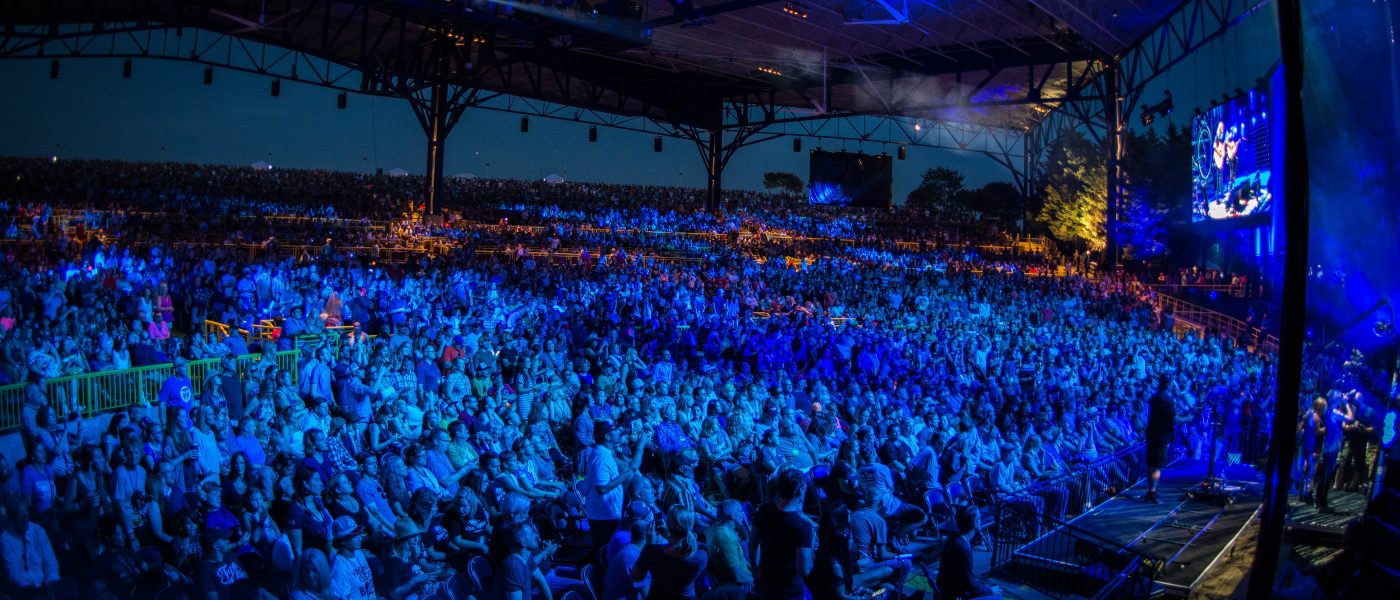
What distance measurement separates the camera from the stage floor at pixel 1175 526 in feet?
19.8

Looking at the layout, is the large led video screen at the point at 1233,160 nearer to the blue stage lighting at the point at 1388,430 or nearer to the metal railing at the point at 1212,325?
the metal railing at the point at 1212,325

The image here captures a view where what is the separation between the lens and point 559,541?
20.3ft

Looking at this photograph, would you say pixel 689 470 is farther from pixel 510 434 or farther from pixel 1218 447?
pixel 1218 447

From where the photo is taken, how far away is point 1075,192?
32375 mm

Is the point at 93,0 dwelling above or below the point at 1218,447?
above

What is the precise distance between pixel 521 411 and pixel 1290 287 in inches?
303

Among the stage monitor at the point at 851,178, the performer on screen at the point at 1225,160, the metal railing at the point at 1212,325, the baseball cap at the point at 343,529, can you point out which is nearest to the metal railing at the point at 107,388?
the baseball cap at the point at 343,529

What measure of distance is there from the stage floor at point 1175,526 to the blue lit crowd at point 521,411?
0.49 m

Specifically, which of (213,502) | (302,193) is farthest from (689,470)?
(302,193)

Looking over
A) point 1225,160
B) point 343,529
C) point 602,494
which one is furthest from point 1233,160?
point 343,529

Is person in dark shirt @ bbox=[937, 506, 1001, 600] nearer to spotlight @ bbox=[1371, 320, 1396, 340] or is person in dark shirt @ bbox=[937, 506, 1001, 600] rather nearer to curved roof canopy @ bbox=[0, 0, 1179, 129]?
spotlight @ bbox=[1371, 320, 1396, 340]

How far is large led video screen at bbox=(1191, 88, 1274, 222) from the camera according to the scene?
12.9 m

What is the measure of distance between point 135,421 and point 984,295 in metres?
15.2

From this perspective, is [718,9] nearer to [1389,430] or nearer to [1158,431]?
[1158,431]
